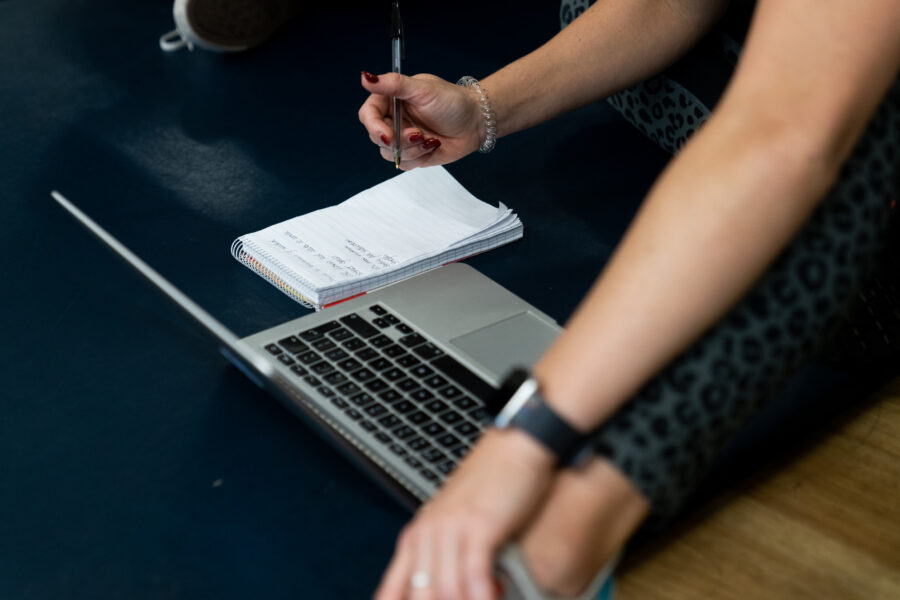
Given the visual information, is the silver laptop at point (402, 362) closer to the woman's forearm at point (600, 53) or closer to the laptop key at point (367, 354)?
the laptop key at point (367, 354)

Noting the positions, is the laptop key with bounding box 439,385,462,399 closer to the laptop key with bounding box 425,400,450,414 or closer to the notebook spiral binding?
the laptop key with bounding box 425,400,450,414

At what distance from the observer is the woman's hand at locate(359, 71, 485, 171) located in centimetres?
103

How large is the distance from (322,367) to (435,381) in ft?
0.30

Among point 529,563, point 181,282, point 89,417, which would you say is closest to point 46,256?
point 181,282

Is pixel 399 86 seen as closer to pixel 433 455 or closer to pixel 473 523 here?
pixel 433 455

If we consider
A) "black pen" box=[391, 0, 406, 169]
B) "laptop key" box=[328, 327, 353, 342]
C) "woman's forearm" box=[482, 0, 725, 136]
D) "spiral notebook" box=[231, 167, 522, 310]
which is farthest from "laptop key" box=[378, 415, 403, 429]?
"woman's forearm" box=[482, 0, 725, 136]

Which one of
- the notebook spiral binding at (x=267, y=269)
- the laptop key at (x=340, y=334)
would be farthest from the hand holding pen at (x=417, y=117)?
the laptop key at (x=340, y=334)

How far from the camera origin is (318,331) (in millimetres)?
810

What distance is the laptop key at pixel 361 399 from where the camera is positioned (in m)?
0.74

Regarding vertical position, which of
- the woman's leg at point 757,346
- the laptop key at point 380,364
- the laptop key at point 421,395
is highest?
the woman's leg at point 757,346

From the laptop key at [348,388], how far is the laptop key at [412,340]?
0.07 meters

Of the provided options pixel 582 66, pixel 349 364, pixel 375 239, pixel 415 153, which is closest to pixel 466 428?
pixel 349 364

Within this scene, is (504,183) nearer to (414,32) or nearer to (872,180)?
(414,32)

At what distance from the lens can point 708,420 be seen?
1.93ft
